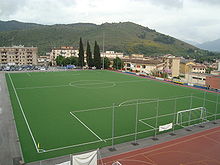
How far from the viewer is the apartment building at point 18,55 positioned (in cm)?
9550

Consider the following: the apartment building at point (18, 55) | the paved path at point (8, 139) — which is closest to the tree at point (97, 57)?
the apartment building at point (18, 55)

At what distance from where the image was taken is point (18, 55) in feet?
320

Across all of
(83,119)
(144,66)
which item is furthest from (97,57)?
(83,119)

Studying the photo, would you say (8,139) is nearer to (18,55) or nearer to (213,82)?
(213,82)

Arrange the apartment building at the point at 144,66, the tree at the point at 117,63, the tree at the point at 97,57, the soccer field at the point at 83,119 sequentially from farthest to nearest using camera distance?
Result: the tree at the point at 117,63
the apartment building at the point at 144,66
the tree at the point at 97,57
the soccer field at the point at 83,119

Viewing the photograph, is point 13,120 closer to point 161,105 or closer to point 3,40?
point 161,105

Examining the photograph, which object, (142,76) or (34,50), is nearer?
(142,76)

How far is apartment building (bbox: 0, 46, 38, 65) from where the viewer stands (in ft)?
313

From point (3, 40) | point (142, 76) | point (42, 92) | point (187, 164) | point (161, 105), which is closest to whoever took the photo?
point (187, 164)

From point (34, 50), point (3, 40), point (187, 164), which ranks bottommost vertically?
point (187, 164)

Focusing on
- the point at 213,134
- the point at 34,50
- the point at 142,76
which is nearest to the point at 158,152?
the point at 213,134

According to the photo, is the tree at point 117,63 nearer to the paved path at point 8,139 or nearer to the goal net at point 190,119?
the goal net at point 190,119

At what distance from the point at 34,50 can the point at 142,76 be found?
6707 cm

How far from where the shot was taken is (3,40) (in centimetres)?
17150
